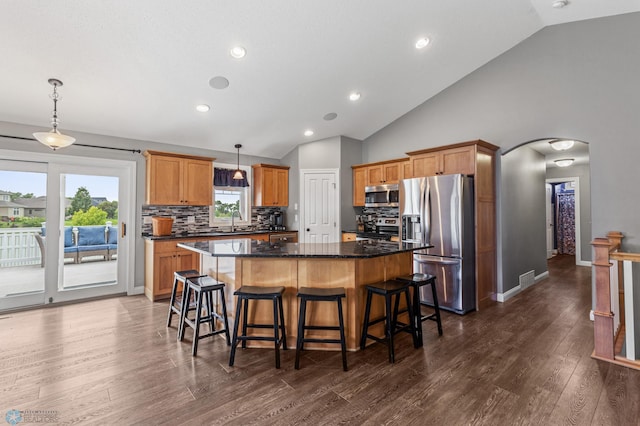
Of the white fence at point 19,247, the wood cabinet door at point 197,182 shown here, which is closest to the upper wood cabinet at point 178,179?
the wood cabinet door at point 197,182

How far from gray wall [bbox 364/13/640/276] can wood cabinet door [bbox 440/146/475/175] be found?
2.33ft

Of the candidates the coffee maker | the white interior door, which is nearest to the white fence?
the coffee maker

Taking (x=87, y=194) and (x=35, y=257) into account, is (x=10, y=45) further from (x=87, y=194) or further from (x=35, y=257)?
(x=35, y=257)

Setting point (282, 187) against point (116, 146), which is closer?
point (116, 146)

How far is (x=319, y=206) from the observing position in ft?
20.2

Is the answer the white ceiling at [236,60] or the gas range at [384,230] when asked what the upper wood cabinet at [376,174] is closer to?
the gas range at [384,230]

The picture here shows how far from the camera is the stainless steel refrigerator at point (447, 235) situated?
158 inches

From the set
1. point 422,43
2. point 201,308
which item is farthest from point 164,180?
point 422,43

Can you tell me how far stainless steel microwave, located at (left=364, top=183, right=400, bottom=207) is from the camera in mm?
5495

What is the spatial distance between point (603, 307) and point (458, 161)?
7.67ft

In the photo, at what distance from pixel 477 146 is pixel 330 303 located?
2998 mm

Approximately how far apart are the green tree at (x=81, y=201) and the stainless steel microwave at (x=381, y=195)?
183 inches

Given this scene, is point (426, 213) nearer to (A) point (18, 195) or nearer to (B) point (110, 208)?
(B) point (110, 208)

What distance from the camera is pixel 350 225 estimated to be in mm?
6238
